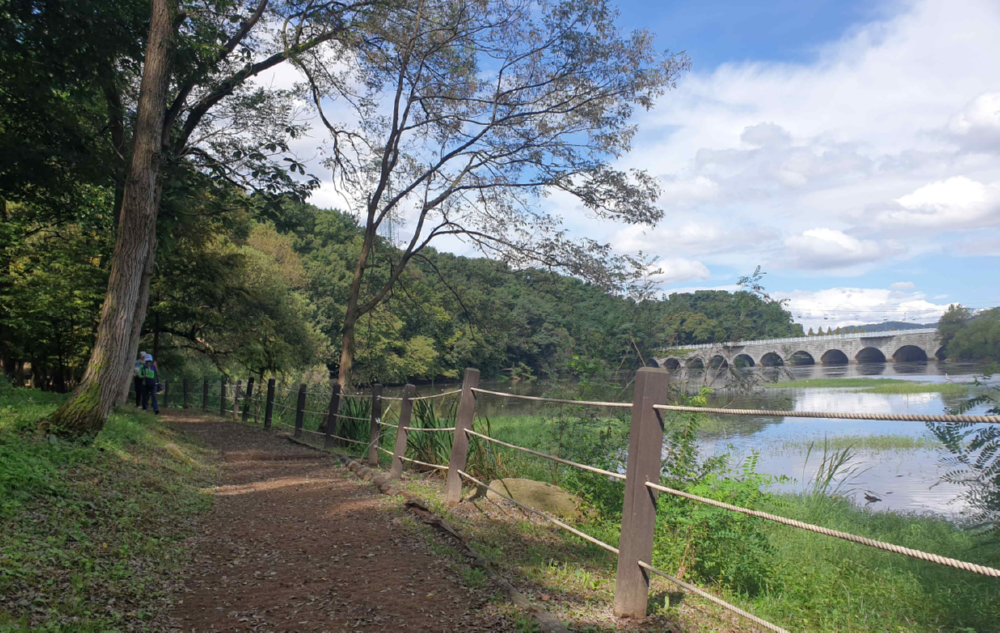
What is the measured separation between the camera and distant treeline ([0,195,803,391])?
8133 millimetres

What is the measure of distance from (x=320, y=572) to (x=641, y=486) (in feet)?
7.31

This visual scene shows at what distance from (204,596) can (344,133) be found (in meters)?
12.1

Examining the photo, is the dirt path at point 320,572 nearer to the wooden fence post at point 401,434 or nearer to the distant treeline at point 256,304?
the wooden fence post at point 401,434

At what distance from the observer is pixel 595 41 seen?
38.9ft

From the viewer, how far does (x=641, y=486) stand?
3.14 metres

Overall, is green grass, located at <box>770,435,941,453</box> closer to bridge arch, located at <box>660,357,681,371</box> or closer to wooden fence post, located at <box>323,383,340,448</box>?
bridge arch, located at <box>660,357,681,371</box>

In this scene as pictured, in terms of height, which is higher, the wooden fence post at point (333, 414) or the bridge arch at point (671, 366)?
the bridge arch at point (671, 366)

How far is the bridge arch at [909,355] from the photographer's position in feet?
127

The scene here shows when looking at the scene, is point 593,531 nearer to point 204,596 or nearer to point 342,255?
point 204,596

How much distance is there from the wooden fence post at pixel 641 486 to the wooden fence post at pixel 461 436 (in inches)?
103

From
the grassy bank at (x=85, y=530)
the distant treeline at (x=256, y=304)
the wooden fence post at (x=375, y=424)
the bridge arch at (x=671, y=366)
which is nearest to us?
the grassy bank at (x=85, y=530)

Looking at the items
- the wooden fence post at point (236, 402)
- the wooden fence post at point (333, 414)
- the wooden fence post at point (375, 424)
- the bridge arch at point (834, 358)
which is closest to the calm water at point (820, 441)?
the wooden fence post at point (375, 424)

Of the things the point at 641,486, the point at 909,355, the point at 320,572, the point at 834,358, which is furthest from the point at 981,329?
the point at 834,358

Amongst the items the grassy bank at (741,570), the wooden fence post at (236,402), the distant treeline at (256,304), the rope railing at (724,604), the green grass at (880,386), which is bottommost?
the wooden fence post at (236,402)
